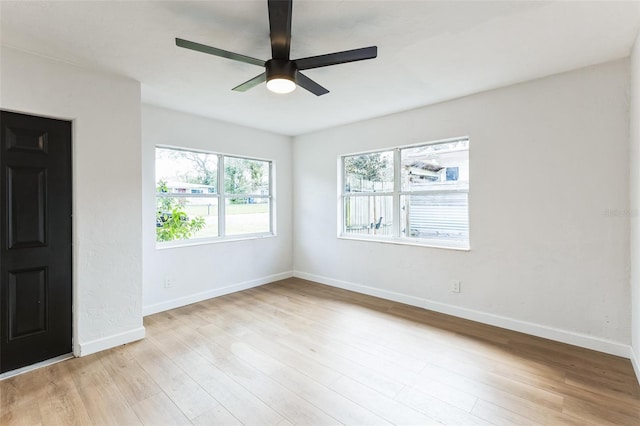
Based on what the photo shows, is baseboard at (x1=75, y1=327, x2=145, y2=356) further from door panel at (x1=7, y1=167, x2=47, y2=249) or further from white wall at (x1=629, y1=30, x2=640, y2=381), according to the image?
white wall at (x1=629, y1=30, x2=640, y2=381)

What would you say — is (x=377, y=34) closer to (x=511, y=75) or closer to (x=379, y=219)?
(x=511, y=75)

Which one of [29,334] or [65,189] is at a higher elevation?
[65,189]

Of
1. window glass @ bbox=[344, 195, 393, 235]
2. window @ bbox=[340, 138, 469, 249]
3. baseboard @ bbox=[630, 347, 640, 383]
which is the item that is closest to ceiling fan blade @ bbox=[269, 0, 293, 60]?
window @ bbox=[340, 138, 469, 249]

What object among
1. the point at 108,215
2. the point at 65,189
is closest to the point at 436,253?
the point at 108,215

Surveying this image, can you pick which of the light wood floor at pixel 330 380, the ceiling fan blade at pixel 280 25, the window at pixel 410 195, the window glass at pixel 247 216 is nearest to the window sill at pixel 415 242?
the window at pixel 410 195

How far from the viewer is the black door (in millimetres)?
2330

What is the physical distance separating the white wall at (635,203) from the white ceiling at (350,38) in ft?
0.92

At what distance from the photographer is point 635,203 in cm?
233

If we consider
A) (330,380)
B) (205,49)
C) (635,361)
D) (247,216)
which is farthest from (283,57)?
(635,361)

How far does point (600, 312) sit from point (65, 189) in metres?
4.83

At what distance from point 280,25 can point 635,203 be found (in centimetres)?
295

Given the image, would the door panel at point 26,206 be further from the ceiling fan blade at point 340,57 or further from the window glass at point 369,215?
the window glass at point 369,215

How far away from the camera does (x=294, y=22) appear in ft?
6.36

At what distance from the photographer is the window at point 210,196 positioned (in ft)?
12.6
